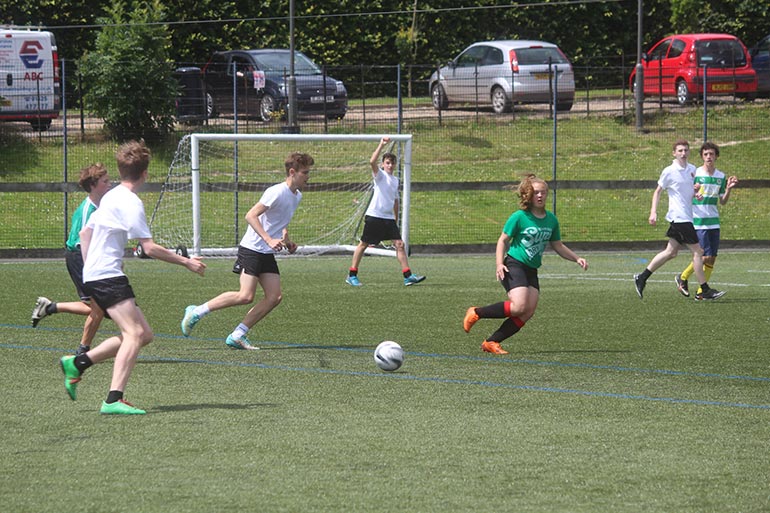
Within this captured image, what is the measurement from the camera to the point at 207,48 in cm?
3500

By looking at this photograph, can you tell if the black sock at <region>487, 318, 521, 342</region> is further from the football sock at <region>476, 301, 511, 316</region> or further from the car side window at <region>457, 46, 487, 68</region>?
Result: the car side window at <region>457, 46, 487, 68</region>

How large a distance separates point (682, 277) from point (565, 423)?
7913mm

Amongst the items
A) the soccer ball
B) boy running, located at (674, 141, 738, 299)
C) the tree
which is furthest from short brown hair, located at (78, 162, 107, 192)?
the tree

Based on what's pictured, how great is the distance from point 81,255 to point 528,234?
3.71 m

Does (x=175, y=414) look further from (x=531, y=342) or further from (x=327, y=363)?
(x=531, y=342)

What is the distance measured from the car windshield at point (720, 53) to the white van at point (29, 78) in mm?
15822

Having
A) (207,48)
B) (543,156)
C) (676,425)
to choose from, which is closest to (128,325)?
(676,425)

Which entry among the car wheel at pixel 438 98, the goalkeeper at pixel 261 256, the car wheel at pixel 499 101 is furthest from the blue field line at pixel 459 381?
the car wheel at pixel 499 101

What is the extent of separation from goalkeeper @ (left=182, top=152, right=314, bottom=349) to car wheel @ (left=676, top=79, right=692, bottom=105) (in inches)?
847

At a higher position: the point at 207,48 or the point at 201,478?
the point at 207,48

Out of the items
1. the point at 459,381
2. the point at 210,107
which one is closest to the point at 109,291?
the point at 459,381

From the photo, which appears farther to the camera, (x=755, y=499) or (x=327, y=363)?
(x=327, y=363)

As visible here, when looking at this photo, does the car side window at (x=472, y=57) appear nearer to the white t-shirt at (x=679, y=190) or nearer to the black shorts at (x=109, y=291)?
the white t-shirt at (x=679, y=190)

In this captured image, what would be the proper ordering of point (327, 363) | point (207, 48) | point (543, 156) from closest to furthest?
point (327, 363)
point (543, 156)
point (207, 48)
